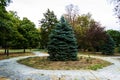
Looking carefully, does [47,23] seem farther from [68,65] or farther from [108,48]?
[68,65]

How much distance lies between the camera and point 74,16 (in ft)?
154

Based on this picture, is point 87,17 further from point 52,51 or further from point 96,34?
point 52,51

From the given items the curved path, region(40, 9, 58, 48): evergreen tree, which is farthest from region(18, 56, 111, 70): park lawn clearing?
region(40, 9, 58, 48): evergreen tree

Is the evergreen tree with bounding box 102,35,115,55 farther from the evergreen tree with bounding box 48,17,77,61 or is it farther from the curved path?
the curved path

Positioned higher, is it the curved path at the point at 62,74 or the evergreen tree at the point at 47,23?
the evergreen tree at the point at 47,23

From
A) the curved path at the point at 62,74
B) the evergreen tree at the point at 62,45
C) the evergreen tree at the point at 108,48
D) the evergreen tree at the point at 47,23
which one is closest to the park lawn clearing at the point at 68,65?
the evergreen tree at the point at 62,45

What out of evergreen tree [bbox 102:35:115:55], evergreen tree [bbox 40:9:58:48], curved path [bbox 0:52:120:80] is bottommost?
curved path [bbox 0:52:120:80]

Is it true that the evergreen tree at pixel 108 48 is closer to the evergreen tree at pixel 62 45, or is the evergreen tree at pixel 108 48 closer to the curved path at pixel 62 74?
the evergreen tree at pixel 62 45

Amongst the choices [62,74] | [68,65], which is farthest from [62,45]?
[62,74]

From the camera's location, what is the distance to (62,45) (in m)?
20.0

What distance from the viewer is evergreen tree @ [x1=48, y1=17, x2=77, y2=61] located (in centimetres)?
1973

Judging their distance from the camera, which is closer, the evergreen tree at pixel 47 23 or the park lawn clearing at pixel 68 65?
the park lawn clearing at pixel 68 65

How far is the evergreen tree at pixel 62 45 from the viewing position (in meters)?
19.7

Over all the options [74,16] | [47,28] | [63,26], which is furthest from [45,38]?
[63,26]
